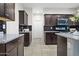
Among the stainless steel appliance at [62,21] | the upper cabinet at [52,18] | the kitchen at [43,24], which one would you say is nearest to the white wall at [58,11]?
the kitchen at [43,24]

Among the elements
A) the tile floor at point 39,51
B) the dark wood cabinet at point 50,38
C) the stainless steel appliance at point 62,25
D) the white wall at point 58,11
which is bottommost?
the tile floor at point 39,51

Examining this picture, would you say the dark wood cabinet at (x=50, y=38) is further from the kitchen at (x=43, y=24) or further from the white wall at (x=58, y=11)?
the white wall at (x=58, y=11)

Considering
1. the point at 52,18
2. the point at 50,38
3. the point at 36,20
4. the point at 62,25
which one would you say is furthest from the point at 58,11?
the point at 50,38

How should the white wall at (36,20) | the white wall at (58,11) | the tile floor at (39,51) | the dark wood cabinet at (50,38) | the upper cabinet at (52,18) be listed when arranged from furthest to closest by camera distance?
the white wall at (36,20) → the white wall at (58,11) → the upper cabinet at (52,18) → the dark wood cabinet at (50,38) → the tile floor at (39,51)

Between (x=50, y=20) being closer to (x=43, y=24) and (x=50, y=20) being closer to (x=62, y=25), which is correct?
(x=62, y=25)

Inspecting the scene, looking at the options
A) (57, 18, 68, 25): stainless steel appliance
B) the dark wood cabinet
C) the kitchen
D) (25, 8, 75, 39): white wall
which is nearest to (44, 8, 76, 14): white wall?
the kitchen

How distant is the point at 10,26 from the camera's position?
7074 millimetres

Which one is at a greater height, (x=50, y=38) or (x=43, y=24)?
(x=43, y=24)

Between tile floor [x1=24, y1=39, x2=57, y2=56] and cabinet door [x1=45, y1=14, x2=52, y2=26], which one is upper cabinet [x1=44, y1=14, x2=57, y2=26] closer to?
cabinet door [x1=45, y1=14, x2=52, y2=26]

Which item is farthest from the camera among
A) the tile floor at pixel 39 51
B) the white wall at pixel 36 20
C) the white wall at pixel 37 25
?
the white wall at pixel 37 25

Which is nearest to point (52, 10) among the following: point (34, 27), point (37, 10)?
point (37, 10)

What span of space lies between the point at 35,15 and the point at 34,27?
0.96m

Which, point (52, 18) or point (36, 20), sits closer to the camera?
point (52, 18)

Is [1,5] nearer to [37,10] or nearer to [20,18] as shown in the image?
[20,18]
